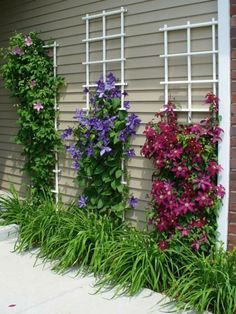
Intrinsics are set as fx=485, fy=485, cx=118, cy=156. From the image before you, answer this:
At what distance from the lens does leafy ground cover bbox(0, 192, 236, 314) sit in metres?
3.38

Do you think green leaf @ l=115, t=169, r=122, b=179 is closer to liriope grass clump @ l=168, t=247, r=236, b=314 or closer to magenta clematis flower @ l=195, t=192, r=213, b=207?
magenta clematis flower @ l=195, t=192, r=213, b=207

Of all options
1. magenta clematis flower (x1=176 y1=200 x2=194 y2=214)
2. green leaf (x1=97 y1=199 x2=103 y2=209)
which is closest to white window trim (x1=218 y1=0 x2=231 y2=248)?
magenta clematis flower (x1=176 y1=200 x2=194 y2=214)

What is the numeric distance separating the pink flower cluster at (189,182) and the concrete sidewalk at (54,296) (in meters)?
0.58

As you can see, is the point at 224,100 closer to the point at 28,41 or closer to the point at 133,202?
the point at 133,202

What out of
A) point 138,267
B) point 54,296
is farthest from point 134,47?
point 54,296

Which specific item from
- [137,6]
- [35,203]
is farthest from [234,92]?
[35,203]

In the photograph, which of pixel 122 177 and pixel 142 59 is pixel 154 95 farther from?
pixel 122 177

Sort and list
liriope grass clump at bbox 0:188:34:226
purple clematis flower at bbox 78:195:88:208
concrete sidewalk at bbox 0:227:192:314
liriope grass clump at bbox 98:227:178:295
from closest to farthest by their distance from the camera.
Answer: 1. concrete sidewalk at bbox 0:227:192:314
2. liriope grass clump at bbox 98:227:178:295
3. purple clematis flower at bbox 78:195:88:208
4. liriope grass clump at bbox 0:188:34:226

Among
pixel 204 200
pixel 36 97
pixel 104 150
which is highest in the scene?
pixel 36 97

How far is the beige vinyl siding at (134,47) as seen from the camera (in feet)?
13.6

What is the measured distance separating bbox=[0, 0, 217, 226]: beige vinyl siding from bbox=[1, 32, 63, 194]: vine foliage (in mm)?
147

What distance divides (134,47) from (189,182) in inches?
57.4

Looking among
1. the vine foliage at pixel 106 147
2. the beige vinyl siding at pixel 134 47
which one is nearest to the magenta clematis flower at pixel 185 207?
the beige vinyl siding at pixel 134 47

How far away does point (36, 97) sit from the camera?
5352mm
